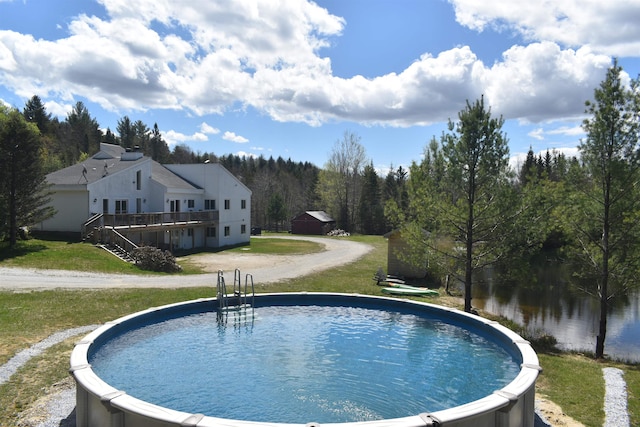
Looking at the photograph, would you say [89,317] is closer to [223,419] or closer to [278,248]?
[223,419]

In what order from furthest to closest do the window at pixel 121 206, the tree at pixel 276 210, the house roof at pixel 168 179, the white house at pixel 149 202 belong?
the tree at pixel 276 210
the house roof at pixel 168 179
the window at pixel 121 206
the white house at pixel 149 202

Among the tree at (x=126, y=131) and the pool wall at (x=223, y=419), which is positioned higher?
the tree at (x=126, y=131)

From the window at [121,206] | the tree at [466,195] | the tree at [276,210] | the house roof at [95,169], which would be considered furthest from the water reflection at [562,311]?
the tree at [276,210]

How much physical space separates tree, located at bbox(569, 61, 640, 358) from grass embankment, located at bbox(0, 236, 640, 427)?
13.2 ft

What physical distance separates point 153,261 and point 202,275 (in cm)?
313

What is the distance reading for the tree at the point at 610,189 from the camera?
15.5 meters

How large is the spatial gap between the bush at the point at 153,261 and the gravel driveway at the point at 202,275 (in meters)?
1.89

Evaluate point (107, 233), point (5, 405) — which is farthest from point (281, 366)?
point (107, 233)

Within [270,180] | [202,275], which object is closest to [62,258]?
[202,275]

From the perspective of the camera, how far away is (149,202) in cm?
3769

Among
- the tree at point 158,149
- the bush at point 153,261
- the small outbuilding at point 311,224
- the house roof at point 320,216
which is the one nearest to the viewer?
the bush at point 153,261

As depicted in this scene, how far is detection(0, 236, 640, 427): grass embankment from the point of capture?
9312 mm

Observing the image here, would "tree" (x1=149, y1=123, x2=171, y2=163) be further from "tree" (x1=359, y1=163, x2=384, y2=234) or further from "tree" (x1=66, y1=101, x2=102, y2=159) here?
"tree" (x1=359, y1=163, x2=384, y2=234)

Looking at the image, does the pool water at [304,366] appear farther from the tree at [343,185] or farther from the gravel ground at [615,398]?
the tree at [343,185]
